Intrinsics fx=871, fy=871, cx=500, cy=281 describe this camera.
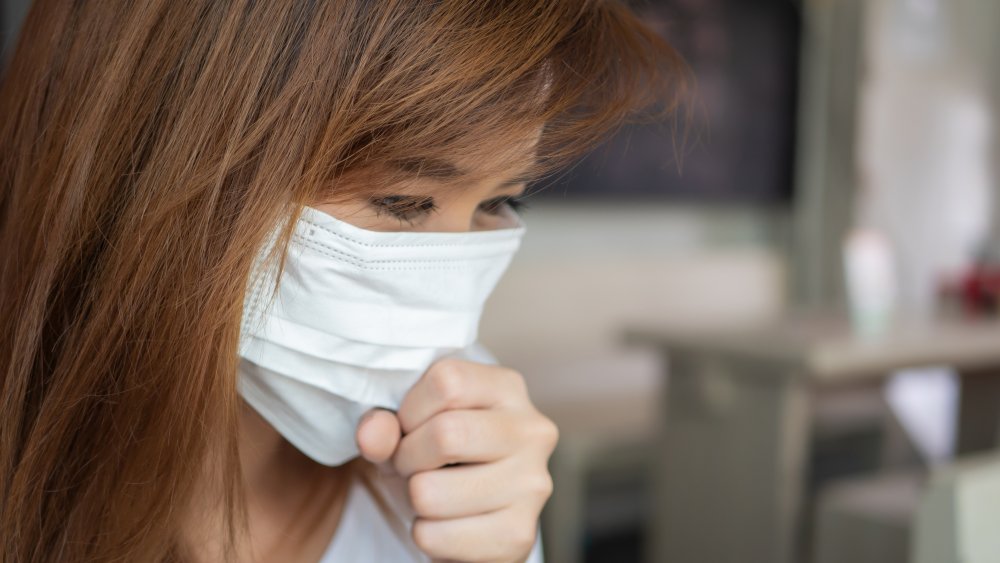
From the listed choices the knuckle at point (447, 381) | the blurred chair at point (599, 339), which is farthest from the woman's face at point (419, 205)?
the blurred chair at point (599, 339)

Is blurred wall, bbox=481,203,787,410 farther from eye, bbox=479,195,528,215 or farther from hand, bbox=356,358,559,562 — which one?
hand, bbox=356,358,559,562

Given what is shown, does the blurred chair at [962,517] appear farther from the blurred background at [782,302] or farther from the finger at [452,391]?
the finger at [452,391]

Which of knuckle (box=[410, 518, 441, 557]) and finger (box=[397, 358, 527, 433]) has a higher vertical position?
finger (box=[397, 358, 527, 433])

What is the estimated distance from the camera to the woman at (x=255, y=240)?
59 centimetres

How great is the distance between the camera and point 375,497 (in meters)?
0.83

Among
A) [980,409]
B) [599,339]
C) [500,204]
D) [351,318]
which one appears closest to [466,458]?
[351,318]

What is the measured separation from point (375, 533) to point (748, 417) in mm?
1172

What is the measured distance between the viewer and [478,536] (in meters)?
0.64

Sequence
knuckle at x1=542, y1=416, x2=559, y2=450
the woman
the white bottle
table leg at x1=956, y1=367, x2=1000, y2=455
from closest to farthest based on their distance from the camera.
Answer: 1. the woman
2. knuckle at x1=542, y1=416, x2=559, y2=450
3. the white bottle
4. table leg at x1=956, y1=367, x2=1000, y2=455

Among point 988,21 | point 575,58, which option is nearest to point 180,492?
point 575,58

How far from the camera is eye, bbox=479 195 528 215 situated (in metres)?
0.76

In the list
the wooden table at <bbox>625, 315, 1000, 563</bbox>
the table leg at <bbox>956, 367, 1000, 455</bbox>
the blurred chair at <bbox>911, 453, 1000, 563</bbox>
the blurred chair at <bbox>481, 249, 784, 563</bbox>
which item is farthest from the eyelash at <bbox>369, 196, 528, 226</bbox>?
the table leg at <bbox>956, 367, 1000, 455</bbox>

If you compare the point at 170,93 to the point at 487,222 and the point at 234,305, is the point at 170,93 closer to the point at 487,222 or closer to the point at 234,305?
the point at 234,305

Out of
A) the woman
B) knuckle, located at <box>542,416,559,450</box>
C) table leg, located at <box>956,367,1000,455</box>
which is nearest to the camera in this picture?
the woman
